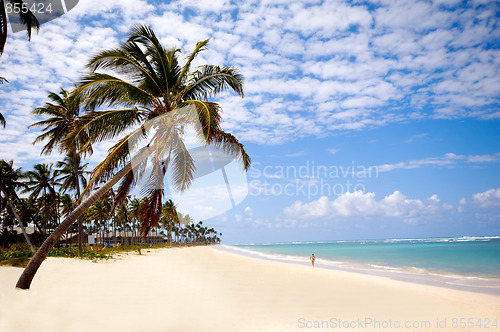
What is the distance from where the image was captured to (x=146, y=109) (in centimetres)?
907

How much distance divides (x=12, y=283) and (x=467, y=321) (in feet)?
38.2

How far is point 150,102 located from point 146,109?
0.74ft

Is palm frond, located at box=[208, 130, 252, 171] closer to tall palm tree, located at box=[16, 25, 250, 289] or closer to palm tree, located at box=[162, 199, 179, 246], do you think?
tall palm tree, located at box=[16, 25, 250, 289]

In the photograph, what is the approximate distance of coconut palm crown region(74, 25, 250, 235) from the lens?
27.1 ft

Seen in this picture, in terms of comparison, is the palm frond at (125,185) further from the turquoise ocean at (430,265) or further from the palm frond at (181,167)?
the turquoise ocean at (430,265)

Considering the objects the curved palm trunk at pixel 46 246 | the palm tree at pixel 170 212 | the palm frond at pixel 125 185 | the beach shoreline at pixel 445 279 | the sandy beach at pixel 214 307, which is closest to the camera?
the sandy beach at pixel 214 307

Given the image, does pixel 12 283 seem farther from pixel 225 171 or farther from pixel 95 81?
pixel 225 171

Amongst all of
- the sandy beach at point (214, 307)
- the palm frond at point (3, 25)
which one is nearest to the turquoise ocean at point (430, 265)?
the sandy beach at point (214, 307)

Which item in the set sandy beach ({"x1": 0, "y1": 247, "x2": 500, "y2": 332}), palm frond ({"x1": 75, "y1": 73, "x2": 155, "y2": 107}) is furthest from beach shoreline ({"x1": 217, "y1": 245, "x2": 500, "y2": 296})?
palm frond ({"x1": 75, "y1": 73, "x2": 155, "y2": 107})

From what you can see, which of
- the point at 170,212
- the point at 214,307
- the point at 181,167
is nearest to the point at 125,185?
the point at 181,167

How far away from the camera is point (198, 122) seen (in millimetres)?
8289

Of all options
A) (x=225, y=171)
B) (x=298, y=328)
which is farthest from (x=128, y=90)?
(x=298, y=328)

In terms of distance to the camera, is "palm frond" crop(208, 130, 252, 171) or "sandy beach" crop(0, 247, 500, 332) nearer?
"sandy beach" crop(0, 247, 500, 332)

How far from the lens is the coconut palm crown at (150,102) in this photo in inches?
325
